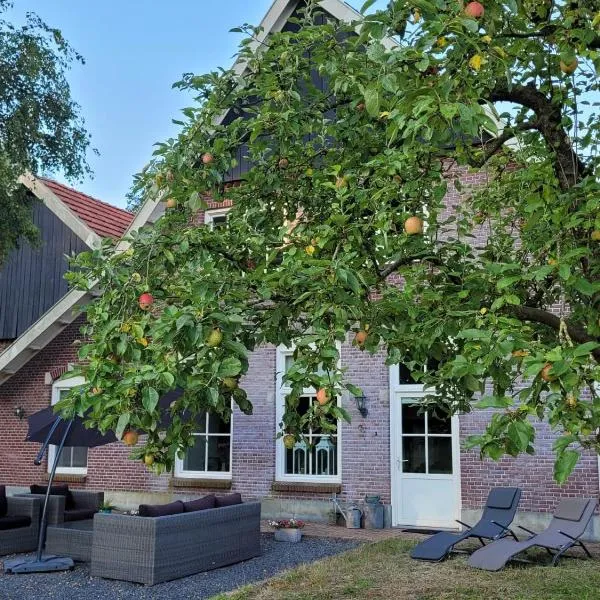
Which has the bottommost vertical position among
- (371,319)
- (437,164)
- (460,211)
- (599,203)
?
(371,319)

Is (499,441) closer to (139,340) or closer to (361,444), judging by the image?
(139,340)

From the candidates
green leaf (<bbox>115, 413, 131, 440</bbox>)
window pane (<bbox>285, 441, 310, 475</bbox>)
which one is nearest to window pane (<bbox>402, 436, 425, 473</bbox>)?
window pane (<bbox>285, 441, 310, 475</bbox>)

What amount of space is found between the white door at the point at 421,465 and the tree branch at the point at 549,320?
6710mm

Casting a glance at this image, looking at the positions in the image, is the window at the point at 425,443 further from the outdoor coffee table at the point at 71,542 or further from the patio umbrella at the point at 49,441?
the outdoor coffee table at the point at 71,542

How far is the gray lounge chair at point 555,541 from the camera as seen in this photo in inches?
318

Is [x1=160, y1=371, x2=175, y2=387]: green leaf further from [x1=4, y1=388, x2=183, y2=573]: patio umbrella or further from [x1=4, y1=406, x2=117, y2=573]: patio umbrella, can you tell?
[x1=4, y1=406, x2=117, y2=573]: patio umbrella

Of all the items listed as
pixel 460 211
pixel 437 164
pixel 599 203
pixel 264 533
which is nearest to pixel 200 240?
pixel 437 164

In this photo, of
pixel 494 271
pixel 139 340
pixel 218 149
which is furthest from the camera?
pixel 218 149

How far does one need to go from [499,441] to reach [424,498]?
920cm

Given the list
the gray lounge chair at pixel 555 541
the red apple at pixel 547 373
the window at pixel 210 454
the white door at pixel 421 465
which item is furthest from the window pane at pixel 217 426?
the red apple at pixel 547 373

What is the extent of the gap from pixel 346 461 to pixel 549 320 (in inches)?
301

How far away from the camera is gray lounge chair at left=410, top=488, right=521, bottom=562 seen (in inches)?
343

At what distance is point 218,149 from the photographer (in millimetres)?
4871

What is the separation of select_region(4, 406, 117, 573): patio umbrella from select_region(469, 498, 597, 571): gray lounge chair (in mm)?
4803
